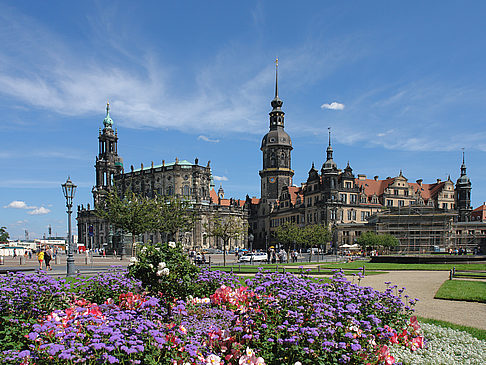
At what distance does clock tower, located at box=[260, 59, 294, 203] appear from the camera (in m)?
100

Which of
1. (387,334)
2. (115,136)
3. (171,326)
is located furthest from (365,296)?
(115,136)

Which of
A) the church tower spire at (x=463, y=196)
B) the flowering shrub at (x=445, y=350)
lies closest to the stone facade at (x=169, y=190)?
the church tower spire at (x=463, y=196)

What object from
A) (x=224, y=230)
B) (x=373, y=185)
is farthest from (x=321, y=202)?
(x=224, y=230)

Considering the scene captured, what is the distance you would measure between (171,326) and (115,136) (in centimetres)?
12989

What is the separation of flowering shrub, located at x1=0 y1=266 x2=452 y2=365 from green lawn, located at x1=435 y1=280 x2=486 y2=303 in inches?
335

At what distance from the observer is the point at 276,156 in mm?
100312

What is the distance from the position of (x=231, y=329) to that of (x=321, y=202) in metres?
74.4

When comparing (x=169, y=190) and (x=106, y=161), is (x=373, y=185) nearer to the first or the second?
(x=169, y=190)

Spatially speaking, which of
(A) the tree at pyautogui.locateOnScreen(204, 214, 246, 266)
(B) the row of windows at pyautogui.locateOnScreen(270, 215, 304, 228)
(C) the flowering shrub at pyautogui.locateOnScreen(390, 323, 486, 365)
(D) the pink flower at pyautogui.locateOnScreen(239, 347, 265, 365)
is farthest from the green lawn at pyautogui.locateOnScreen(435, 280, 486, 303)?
(B) the row of windows at pyautogui.locateOnScreen(270, 215, 304, 228)

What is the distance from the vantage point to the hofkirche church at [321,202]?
235ft

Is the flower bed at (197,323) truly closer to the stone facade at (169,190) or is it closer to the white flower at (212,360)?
the white flower at (212,360)

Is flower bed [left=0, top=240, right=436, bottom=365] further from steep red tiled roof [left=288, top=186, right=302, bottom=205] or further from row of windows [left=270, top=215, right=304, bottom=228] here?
steep red tiled roof [left=288, top=186, right=302, bottom=205]

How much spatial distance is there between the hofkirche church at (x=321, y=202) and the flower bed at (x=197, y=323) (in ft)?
164

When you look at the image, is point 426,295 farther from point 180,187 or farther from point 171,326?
point 180,187
